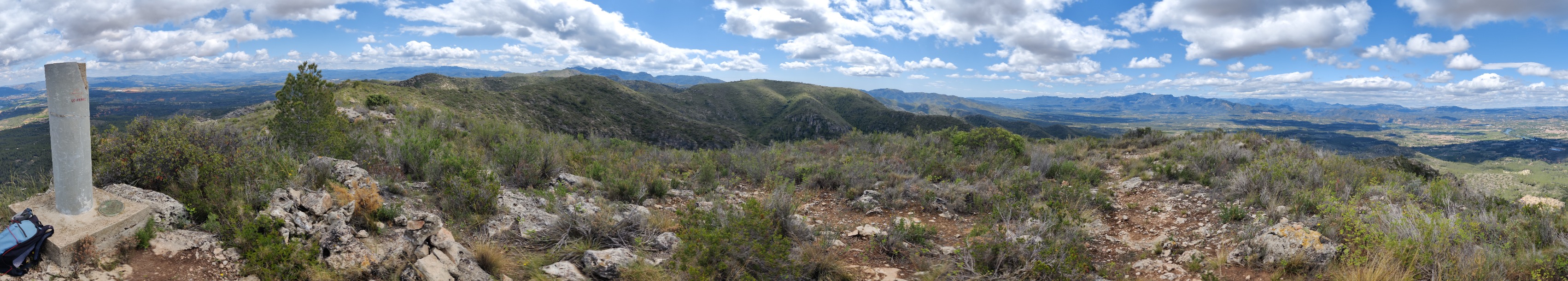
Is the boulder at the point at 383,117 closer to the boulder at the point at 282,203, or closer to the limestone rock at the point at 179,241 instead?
the boulder at the point at 282,203

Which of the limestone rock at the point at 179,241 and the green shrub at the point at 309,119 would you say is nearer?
the limestone rock at the point at 179,241

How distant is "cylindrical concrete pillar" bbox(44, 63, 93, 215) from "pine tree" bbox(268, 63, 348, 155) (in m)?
3.73

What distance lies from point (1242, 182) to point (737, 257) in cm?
763

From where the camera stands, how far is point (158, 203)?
4.35 metres

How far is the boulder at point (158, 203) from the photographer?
4168 mm

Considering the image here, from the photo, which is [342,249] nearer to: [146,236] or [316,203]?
[316,203]

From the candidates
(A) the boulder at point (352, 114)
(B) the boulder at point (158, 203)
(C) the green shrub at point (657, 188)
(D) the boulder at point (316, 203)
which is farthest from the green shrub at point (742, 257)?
(A) the boulder at point (352, 114)

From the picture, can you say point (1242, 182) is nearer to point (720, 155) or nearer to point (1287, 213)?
point (1287, 213)

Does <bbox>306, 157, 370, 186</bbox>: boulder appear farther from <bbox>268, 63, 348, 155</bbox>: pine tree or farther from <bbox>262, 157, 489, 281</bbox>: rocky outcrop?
<bbox>268, 63, 348, 155</bbox>: pine tree

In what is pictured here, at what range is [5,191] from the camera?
472cm

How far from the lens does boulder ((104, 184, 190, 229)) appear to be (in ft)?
13.7

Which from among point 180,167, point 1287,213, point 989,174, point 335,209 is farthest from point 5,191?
point 1287,213

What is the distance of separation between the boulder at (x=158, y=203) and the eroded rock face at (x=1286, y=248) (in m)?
9.59

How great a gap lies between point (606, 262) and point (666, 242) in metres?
0.78
